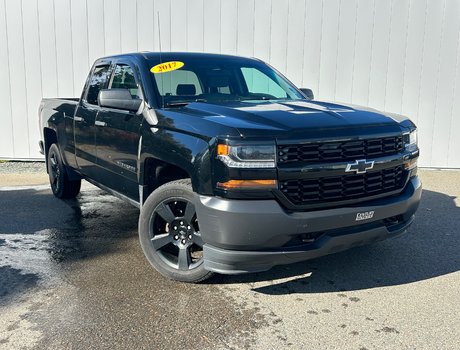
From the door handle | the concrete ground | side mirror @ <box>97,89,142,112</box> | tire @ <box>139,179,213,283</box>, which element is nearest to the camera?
the concrete ground

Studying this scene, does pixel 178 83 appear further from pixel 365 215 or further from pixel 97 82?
pixel 365 215

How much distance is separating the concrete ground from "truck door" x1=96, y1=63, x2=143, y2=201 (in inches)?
26.4

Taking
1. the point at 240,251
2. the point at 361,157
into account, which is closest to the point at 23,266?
the point at 240,251

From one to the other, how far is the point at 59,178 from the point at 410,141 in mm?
4735

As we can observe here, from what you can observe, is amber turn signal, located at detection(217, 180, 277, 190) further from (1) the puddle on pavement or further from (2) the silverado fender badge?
(1) the puddle on pavement

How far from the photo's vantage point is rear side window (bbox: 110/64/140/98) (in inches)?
170

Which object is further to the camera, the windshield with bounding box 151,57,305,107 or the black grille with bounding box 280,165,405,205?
the windshield with bounding box 151,57,305,107

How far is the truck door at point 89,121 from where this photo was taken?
16.5ft

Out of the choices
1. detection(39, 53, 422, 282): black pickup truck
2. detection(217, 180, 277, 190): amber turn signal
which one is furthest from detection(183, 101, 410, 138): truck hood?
detection(217, 180, 277, 190): amber turn signal

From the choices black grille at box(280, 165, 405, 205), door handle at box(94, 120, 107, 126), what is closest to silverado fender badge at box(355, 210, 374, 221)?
black grille at box(280, 165, 405, 205)

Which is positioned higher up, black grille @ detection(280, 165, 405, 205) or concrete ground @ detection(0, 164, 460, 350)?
black grille @ detection(280, 165, 405, 205)

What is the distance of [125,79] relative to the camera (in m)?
4.64

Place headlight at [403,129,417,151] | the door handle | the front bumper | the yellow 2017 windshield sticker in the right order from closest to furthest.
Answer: the front bumper → headlight at [403,129,417,151] → the yellow 2017 windshield sticker → the door handle

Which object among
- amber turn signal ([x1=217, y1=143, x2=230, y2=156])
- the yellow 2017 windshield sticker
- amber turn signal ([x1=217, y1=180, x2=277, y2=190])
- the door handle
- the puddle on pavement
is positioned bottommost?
the puddle on pavement
